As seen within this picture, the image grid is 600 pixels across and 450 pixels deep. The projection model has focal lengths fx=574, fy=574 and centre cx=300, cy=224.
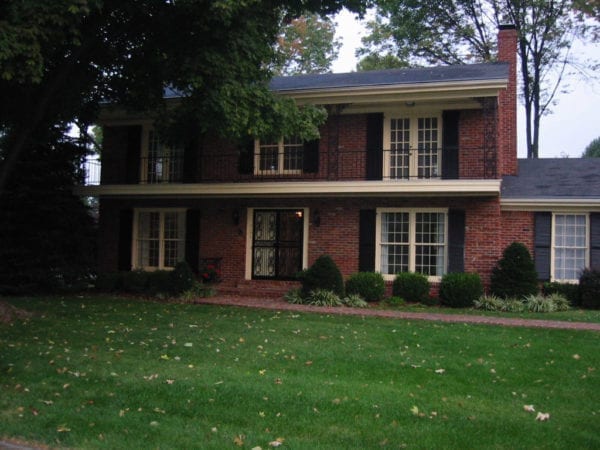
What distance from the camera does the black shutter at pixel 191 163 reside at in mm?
17422

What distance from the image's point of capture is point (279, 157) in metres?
16.9

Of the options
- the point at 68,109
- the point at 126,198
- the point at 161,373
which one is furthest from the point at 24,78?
the point at 126,198

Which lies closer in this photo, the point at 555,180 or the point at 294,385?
the point at 294,385

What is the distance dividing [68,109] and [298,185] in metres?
5.87

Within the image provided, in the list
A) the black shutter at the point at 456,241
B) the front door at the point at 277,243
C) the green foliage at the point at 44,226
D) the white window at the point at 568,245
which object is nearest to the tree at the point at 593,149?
the white window at the point at 568,245

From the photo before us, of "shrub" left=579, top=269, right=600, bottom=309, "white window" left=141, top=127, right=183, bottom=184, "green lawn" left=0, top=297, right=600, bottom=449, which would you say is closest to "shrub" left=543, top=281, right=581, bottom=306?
"shrub" left=579, top=269, right=600, bottom=309

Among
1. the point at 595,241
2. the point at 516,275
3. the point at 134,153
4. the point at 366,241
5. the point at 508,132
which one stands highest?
the point at 508,132

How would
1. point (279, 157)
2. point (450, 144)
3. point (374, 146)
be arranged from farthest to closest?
point (279, 157)
point (374, 146)
point (450, 144)

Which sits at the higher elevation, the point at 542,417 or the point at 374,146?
the point at 374,146

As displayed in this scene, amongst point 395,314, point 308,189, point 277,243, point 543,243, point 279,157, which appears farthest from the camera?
point 279,157

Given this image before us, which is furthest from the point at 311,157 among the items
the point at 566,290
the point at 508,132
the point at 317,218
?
the point at 566,290

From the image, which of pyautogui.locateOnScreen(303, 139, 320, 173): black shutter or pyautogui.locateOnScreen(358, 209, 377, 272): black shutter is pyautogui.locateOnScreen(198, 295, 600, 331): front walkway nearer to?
pyautogui.locateOnScreen(358, 209, 377, 272): black shutter

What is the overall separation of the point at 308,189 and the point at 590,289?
7.38m

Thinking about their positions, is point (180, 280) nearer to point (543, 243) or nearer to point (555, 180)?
point (543, 243)
